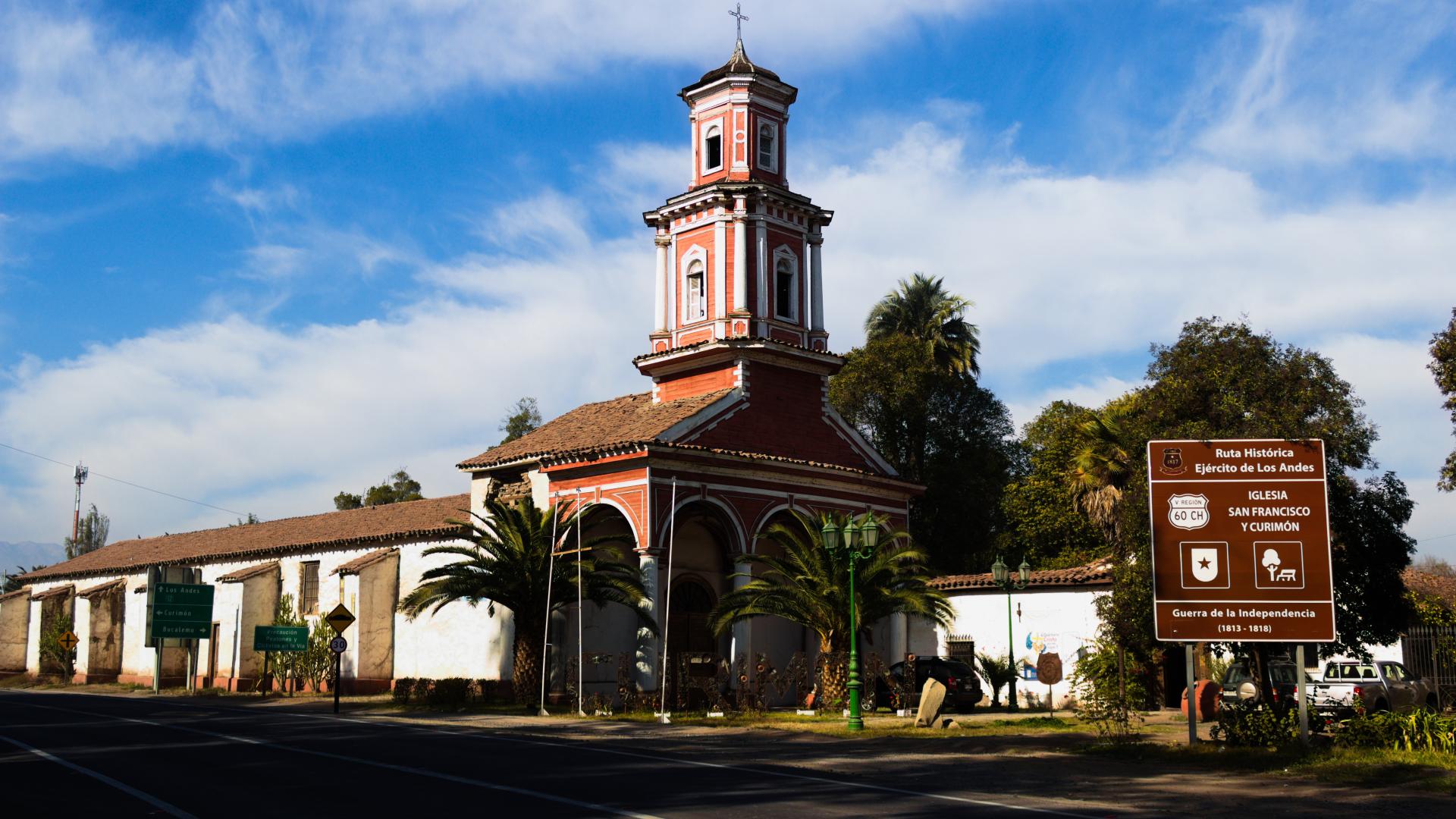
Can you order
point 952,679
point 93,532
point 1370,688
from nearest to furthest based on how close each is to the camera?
point 1370,688 < point 952,679 < point 93,532

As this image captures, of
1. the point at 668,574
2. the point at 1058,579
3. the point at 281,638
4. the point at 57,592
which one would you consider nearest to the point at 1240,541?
the point at 1058,579

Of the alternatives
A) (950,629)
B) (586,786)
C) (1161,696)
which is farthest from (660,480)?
(586,786)

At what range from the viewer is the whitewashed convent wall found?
35375mm

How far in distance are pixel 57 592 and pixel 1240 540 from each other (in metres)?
54.0

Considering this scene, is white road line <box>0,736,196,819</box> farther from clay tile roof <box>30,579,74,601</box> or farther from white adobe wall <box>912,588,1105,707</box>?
clay tile roof <box>30,579,74,601</box>

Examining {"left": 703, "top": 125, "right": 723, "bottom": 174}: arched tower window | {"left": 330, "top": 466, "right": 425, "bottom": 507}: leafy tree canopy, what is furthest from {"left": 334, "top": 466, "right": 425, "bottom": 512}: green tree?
{"left": 703, "top": 125, "right": 723, "bottom": 174}: arched tower window

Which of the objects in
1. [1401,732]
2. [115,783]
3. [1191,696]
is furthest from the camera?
[1191,696]

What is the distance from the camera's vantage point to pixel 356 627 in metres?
38.6

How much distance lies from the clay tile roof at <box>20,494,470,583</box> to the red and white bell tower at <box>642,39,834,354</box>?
9.11m

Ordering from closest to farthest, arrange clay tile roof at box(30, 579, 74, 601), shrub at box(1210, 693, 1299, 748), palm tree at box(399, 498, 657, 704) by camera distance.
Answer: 1. shrub at box(1210, 693, 1299, 748)
2. palm tree at box(399, 498, 657, 704)
3. clay tile roof at box(30, 579, 74, 601)

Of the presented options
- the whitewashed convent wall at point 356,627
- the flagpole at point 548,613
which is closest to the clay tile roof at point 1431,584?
the flagpole at point 548,613

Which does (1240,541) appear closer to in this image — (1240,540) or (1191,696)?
(1240,540)

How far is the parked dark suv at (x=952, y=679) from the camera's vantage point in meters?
31.0

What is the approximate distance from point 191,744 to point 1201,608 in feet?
51.2
